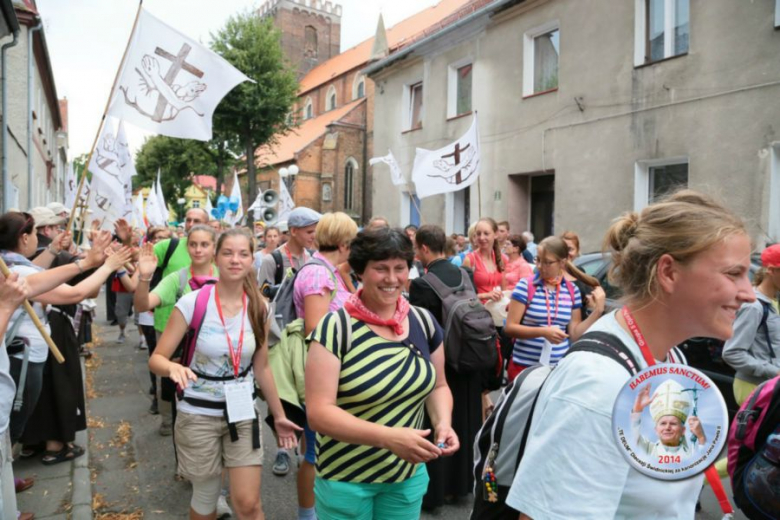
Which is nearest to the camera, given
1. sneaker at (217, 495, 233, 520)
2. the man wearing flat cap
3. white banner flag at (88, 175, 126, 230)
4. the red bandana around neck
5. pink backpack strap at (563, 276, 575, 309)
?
the red bandana around neck

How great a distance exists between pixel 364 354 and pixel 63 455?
3920 millimetres

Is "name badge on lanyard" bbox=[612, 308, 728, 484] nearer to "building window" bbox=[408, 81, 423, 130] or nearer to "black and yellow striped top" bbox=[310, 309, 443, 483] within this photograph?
"black and yellow striped top" bbox=[310, 309, 443, 483]

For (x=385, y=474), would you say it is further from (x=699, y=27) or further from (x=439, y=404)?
(x=699, y=27)

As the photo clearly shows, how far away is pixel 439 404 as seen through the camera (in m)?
2.53

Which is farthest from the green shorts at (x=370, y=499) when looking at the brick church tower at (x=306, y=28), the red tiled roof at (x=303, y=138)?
the brick church tower at (x=306, y=28)

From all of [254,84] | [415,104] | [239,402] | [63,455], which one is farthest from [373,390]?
[254,84]

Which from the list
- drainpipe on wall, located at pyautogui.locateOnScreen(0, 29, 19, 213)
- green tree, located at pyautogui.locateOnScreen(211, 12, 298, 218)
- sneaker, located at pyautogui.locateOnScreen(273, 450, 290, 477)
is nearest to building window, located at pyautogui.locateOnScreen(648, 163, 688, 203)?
sneaker, located at pyautogui.locateOnScreen(273, 450, 290, 477)

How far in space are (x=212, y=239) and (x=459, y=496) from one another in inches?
108

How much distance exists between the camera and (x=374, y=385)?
232 centimetres

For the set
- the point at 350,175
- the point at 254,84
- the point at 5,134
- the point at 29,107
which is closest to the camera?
the point at 5,134

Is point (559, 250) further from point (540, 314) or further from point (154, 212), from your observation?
point (154, 212)

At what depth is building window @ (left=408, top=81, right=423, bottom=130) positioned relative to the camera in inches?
774

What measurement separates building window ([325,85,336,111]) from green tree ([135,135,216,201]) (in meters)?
12.7

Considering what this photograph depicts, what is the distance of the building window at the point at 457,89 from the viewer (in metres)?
17.4
